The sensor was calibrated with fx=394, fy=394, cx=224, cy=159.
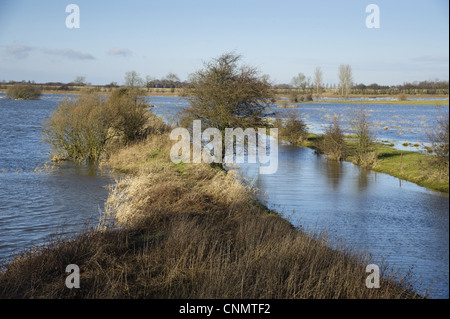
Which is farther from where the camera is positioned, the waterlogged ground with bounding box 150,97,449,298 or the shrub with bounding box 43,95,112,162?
the shrub with bounding box 43,95,112,162

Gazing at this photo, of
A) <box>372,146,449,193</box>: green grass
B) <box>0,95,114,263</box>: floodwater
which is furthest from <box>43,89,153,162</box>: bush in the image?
<box>372,146,449,193</box>: green grass

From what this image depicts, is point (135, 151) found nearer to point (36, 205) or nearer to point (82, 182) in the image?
point (82, 182)

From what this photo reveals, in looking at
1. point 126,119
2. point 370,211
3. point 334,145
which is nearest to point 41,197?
point 126,119

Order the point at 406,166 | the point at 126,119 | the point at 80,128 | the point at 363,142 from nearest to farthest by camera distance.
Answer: the point at 80,128 → the point at 406,166 → the point at 126,119 → the point at 363,142

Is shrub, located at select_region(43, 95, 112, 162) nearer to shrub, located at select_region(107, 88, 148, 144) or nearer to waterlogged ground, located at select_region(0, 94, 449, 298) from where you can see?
shrub, located at select_region(107, 88, 148, 144)

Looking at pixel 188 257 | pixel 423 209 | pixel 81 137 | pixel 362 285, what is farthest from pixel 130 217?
pixel 81 137

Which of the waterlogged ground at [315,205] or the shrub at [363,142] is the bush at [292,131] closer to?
the shrub at [363,142]

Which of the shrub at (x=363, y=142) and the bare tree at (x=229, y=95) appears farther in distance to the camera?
the shrub at (x=363, y=142)

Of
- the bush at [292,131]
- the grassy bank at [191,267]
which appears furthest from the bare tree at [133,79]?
the grassy bank at [191,267]

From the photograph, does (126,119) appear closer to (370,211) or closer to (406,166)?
(370,211)

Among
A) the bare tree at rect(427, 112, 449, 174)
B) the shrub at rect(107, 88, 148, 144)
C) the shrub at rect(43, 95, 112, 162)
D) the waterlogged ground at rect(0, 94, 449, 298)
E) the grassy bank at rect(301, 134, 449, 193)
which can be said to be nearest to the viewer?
the bare tree at rect(427, 112, 449, 174)

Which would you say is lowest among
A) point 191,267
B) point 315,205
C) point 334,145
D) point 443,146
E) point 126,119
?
point 315,205

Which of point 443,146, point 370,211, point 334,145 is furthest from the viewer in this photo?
point 334,145
